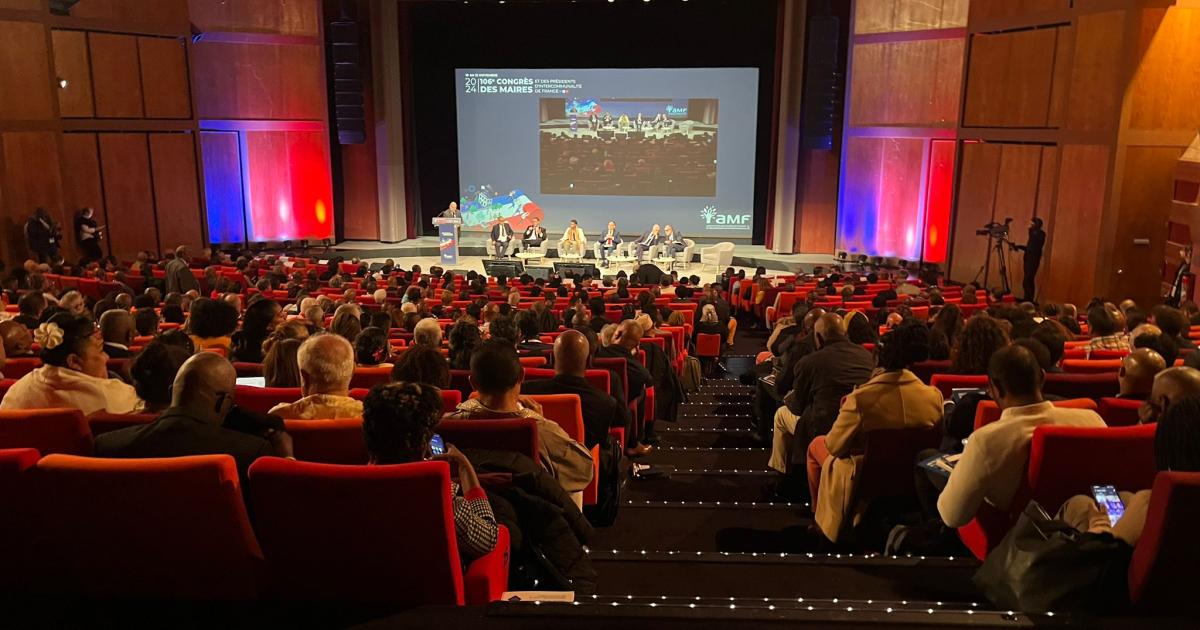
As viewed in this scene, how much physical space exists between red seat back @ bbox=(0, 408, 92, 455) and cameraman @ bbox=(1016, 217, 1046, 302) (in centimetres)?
1237

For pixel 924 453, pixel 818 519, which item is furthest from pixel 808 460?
pixel 924 453

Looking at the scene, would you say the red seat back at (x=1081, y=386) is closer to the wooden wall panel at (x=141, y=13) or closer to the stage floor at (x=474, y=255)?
the stage floor at (x=474, y=255)

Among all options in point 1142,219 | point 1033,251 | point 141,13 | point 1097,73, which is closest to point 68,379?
point 1033,251

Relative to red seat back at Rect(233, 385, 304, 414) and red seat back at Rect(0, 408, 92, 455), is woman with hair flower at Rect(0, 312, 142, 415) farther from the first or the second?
red seat back at Rect(0, 408, 92, 455)

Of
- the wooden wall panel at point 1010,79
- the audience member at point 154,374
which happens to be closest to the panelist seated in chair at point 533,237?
the wooden wall panel at point 1010,79

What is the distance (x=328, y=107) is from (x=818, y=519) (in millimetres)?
17680

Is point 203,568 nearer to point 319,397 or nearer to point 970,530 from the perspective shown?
point 319,397

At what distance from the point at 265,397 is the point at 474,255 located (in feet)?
52.3

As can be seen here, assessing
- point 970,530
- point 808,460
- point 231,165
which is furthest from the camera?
point 231,165

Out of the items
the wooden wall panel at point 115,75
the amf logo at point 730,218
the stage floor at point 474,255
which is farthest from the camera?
the amf logo at point 730,218

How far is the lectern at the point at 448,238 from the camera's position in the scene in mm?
17766

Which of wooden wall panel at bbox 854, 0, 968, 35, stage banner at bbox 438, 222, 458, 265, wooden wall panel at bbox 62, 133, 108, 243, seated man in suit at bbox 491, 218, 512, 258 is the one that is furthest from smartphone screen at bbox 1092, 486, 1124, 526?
wooden wall panel at bbox 62, 133, 108, 243

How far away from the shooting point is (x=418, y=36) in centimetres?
2039

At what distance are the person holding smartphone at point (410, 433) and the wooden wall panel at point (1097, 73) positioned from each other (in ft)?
38.6
